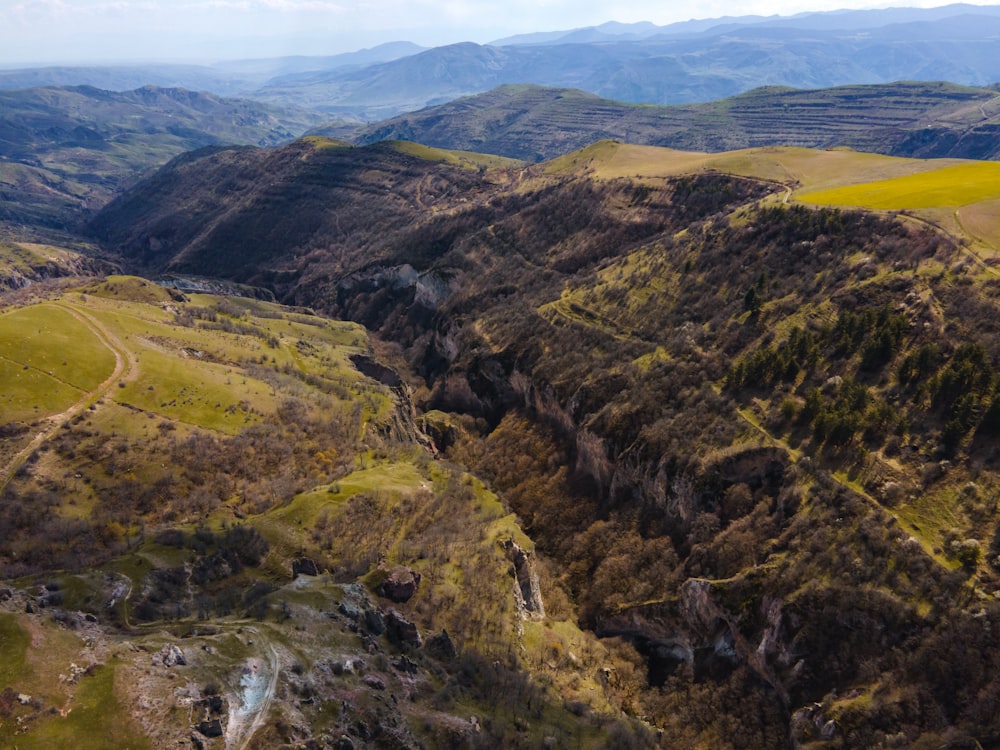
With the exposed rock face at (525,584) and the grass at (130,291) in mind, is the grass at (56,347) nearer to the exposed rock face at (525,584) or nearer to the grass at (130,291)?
the grass at (130,291)

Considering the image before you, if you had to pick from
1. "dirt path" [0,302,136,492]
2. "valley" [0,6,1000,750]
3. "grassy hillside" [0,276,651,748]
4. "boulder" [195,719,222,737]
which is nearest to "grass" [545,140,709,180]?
"valley" [0,6,1000,750]

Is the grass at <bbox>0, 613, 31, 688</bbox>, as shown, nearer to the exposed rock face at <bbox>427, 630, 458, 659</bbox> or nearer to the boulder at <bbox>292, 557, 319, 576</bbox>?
the boulder at <bbox>292, 557, 319, 576</bbox>

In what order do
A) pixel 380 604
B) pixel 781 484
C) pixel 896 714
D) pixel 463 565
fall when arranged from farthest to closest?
pixel 463 565
pixel 781 484
pixel 380 604
pixel 896 714

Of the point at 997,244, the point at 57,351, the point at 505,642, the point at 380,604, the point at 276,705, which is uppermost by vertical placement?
the point at 997,244

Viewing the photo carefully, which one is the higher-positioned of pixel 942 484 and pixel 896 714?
pixel 942 484

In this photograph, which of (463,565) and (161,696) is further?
(463,565)

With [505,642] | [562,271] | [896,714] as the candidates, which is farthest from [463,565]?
[562,271]

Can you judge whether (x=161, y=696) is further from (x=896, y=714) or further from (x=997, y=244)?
(x=997, y=244)
